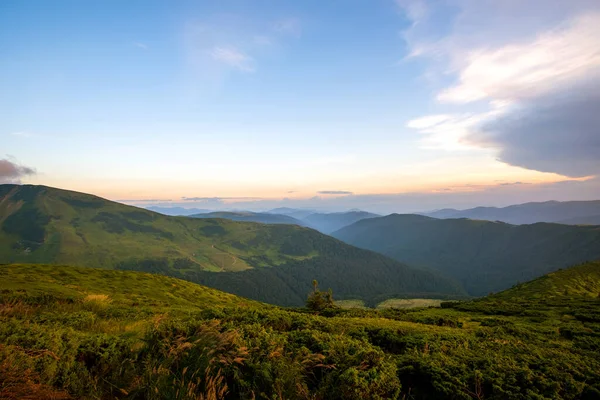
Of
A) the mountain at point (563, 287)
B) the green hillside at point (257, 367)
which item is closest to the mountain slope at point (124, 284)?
the green hillside at point (257, 367)

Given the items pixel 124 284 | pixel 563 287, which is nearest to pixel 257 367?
pixel 124 284

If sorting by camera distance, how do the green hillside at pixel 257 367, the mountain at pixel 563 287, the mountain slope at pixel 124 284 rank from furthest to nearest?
the mountain at pixel 563 287, the mountain slope at pixel 124 284, the green hillside at pixel 257 367

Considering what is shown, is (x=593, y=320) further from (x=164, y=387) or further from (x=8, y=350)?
(x=8, y=350)

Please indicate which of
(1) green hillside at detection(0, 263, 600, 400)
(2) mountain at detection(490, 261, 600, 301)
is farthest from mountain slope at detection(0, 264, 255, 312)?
(2) mountain at detection(490, 261, 600, 301)

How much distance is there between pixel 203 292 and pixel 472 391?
144 feet

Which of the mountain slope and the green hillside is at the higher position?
the green hillside

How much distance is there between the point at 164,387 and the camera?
7.13 meters

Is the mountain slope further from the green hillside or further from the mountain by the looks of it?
the mountain

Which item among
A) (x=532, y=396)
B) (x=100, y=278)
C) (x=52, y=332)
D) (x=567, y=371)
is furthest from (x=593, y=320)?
(x=100, y=278)

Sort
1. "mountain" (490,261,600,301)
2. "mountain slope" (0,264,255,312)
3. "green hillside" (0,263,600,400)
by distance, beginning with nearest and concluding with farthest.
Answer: "green hillside" (0,263,600,400), "mountain slope" (0,264,255,312), "mountain" (490,261,600,301)

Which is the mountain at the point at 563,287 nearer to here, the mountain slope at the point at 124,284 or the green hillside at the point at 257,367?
the green hillside at the point at 257,367

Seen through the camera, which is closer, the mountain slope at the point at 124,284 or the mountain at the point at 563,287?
the mountain slope at the point at 124,284

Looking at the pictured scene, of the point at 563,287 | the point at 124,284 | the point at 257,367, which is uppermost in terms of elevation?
the point at 257,367

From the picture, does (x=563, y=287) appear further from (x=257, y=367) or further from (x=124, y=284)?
(x=124, y=284)
